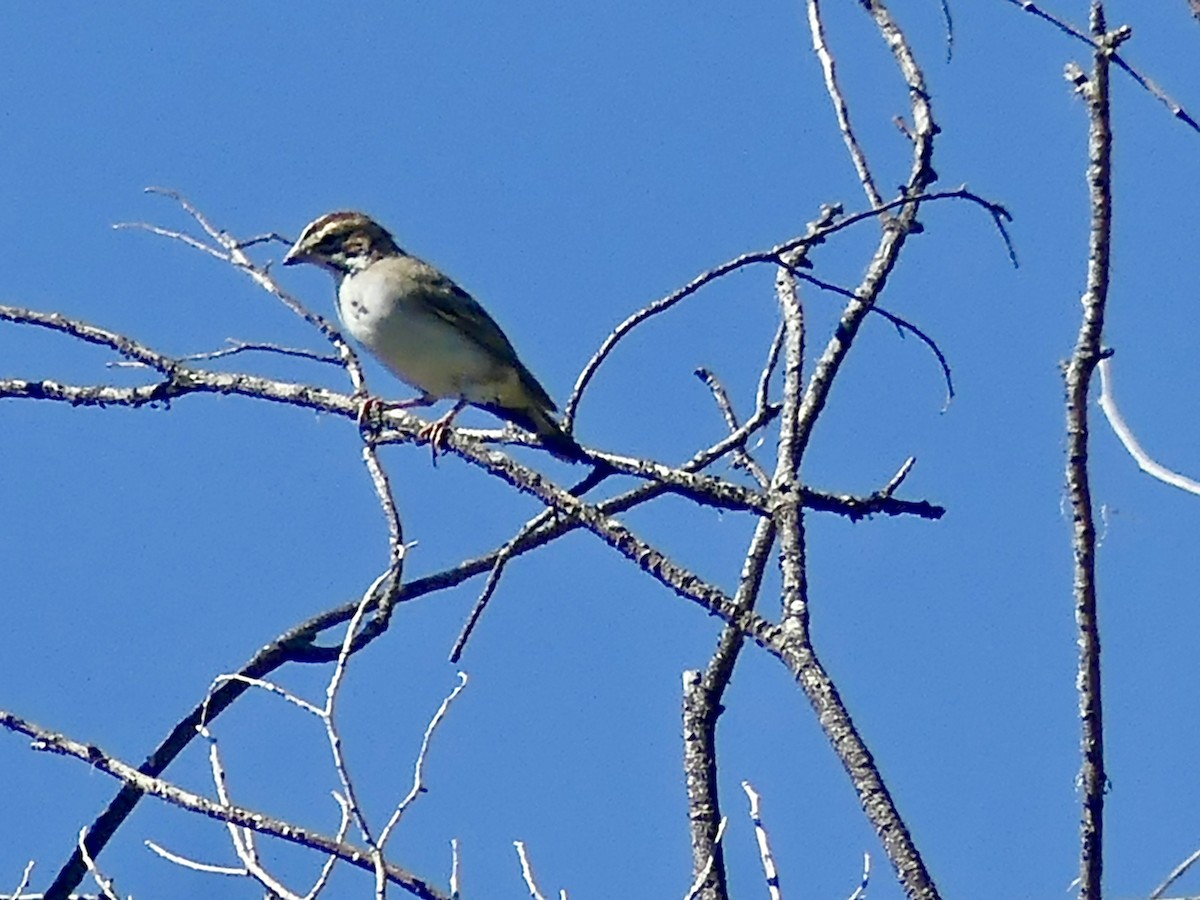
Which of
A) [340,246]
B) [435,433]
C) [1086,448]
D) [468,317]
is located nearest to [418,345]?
[468,317]

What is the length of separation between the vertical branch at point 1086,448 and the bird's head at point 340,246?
5.02m

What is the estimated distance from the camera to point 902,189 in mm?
4371

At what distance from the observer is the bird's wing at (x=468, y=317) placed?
7672 millimetres

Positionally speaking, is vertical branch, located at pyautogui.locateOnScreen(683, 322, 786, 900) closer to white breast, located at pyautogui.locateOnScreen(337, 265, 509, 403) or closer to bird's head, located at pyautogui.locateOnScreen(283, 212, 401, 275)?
white breast, located at pyautogui.locateOnScreen(337, 265, 509, 403)

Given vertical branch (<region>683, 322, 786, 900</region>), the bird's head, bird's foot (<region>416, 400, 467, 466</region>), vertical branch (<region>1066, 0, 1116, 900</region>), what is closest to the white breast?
the bird's head

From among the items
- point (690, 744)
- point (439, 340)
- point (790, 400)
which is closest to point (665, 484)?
point (790, 400)

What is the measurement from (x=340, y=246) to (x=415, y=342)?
0.74 m

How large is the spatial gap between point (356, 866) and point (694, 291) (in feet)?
4.42

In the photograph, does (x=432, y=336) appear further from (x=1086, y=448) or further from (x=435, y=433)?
(x=1086, y=448)

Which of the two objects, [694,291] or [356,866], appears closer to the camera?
[356,866]

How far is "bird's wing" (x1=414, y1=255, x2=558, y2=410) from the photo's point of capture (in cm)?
767

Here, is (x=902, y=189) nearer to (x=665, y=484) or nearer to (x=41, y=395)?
(x=665, y=484)

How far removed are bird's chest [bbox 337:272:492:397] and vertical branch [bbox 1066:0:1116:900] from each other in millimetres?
4486

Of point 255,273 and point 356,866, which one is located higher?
point 255,273
